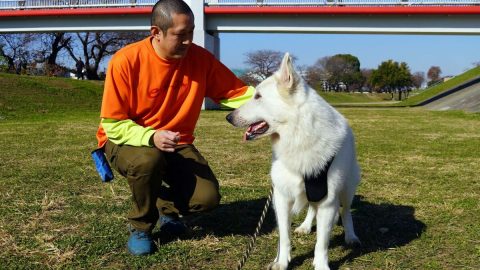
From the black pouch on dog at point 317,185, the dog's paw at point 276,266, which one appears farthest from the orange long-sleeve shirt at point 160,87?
the dog's paw at point 276,266

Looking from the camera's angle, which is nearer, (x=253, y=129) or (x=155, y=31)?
(x=253, y=129)

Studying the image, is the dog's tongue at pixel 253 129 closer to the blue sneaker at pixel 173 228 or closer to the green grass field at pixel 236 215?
the green grass field at pixel 236 215

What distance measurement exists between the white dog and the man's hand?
0.39 m

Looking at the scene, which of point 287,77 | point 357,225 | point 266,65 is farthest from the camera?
point 266,65

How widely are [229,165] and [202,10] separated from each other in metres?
18.5

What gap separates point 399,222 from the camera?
380cm

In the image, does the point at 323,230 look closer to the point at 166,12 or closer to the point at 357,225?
the point at 357,225

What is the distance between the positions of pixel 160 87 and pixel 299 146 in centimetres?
104

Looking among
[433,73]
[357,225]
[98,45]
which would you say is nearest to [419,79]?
[433,73]

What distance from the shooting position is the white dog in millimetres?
2678

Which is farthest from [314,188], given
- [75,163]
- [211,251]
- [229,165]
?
[75,163]

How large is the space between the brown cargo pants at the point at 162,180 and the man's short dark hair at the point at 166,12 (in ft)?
2.57

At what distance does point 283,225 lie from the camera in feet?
9.39

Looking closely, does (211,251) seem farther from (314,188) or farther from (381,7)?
(381,7)
